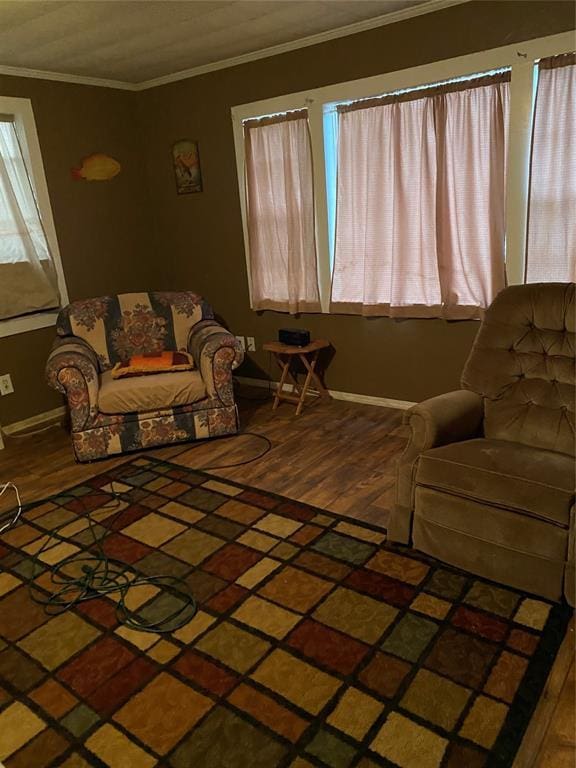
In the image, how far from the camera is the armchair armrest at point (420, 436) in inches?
91.1

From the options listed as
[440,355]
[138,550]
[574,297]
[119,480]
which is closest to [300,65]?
[440,355]

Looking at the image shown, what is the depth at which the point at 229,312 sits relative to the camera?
4773mm

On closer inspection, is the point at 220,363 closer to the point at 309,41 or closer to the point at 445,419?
the point at 445,419

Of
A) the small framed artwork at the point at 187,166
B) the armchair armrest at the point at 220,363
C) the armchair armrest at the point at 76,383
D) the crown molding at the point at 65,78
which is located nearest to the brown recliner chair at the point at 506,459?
the armchair armrest at the point at 220,363

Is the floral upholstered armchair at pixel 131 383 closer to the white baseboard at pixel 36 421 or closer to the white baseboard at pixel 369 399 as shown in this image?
the white baseboard at pixel 36 421

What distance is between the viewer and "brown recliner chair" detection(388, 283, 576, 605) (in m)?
2.01

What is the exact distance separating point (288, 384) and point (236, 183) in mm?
1573

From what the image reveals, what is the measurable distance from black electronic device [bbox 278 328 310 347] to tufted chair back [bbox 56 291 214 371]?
0.55m

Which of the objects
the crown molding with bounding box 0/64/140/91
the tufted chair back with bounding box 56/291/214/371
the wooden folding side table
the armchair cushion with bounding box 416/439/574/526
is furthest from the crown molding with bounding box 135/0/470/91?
the armchair cushion with bounding box 416/439/574/526

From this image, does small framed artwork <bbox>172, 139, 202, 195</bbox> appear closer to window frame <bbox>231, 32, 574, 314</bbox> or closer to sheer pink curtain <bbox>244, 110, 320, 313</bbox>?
sheer pink curtain <bbox>244, 110, 320, 313</bbox>

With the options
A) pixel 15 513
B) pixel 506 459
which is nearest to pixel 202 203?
pixel 15 513

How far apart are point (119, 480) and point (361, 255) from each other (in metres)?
2.12

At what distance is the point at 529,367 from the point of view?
97.7 inches

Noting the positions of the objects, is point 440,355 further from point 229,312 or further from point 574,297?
point 229,312
